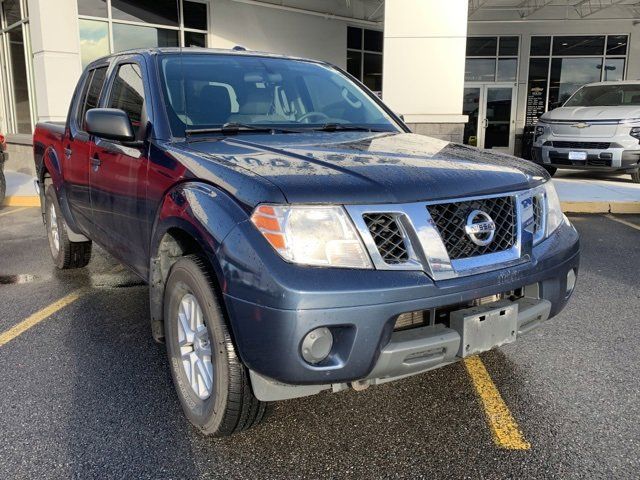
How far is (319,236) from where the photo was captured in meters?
2.28

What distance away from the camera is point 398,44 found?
1084cm

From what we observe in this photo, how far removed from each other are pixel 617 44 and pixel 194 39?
508 inches

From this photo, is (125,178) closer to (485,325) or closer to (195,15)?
(485,325)

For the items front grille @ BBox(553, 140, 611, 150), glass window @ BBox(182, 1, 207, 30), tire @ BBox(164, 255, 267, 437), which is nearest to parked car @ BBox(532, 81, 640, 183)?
front grille @ BBox(553, 140, 611, 150)

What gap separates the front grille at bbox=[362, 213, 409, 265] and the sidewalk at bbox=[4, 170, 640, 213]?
23.8 feet

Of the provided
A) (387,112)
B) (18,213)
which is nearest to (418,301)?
(387,112)

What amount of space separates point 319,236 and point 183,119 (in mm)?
1406

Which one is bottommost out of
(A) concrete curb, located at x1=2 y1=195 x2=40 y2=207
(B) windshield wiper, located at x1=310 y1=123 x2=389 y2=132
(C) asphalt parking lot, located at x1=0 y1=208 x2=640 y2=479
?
(A) concrete curb, located at x1=2 y1=195 x2=40 y2=207

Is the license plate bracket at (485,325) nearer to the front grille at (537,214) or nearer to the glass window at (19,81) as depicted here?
the front grille at (537,214)

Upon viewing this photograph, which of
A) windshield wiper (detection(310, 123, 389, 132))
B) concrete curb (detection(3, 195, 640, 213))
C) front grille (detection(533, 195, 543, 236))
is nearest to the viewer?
front grille (detection(533, 195, 543, 236))

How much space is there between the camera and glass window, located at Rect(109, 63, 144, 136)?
3514mm

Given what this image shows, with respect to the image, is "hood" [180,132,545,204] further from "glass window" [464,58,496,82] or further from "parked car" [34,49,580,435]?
"glass window" [464,58,496,82]

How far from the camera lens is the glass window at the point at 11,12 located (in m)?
13.7

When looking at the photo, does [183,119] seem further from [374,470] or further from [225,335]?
[374,470]
